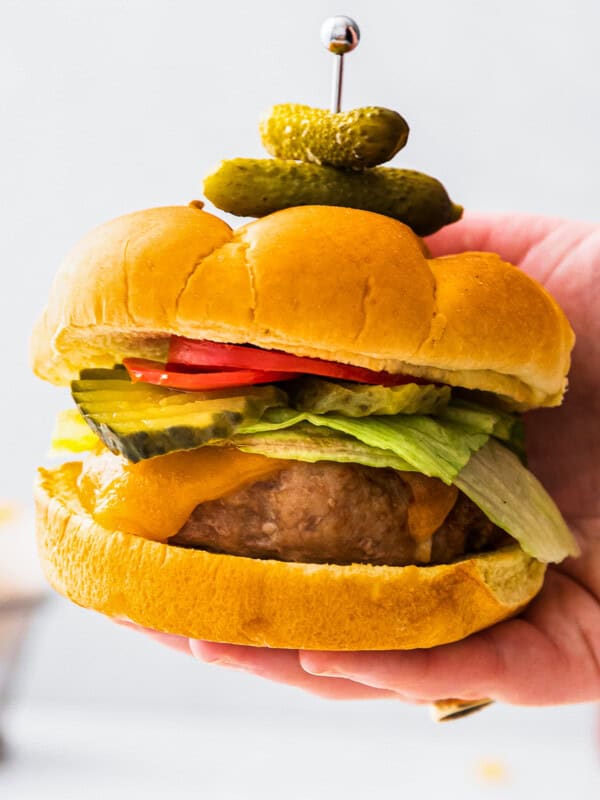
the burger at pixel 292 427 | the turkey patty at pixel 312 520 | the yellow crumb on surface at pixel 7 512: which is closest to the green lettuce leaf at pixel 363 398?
the burger at pixel 292 427

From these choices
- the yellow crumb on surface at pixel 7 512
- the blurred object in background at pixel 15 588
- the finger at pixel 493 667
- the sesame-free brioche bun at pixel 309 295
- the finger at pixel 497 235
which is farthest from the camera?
the yellow crumb on surface at pixel 7 512

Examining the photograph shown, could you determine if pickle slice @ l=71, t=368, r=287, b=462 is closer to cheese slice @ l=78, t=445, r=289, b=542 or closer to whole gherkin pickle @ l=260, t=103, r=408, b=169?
cheese slice @ l=78, t=445, r=289, b=542

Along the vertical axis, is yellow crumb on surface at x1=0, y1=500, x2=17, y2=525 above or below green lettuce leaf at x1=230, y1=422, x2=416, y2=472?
below

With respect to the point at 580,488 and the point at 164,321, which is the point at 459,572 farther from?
the point at 580,488

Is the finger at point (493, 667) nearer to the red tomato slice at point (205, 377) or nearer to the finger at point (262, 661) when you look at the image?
the finger at point (262, 661)

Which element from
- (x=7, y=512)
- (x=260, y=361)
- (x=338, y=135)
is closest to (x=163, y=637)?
(x=260, y=361)

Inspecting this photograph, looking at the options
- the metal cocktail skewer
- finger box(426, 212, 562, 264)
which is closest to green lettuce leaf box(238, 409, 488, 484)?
the metal cocktail skewer
